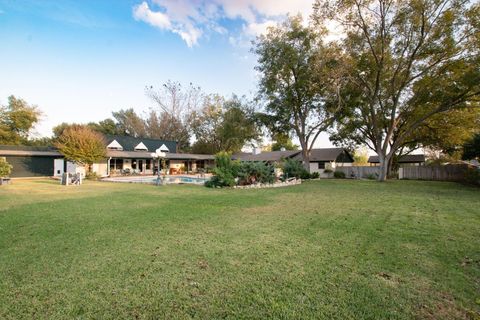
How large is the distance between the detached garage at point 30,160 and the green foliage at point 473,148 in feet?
109

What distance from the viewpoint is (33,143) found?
35062 mm

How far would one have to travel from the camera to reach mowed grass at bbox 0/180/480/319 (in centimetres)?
231

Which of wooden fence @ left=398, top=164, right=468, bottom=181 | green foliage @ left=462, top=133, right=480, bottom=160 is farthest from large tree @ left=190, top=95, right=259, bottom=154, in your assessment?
green foliage @ left=462, top=133, right=480, bottom=160

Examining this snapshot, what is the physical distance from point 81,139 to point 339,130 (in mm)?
25537

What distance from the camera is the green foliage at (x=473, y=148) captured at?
48.7 feet

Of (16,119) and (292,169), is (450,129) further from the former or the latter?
(16,119)

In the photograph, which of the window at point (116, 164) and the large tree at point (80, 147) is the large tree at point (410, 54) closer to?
the large tree at point (80, 147)

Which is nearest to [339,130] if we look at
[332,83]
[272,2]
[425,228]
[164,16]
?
[332,83]

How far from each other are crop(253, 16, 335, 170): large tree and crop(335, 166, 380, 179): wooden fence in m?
6.13

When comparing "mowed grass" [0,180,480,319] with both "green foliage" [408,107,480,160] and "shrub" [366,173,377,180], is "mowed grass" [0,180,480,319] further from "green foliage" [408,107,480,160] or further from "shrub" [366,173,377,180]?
"green foliage" [408,107,480,160]

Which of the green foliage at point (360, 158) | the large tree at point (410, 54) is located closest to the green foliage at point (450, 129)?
the large tree at point (410, 54)

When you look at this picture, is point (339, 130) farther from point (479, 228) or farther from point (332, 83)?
point (479, 228)

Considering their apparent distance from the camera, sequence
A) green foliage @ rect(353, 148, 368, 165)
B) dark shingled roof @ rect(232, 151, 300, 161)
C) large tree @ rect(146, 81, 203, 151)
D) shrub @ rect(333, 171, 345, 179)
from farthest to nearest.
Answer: green foliage @ rect(353, 148, 368, 165) → large tree @ rect(146, 81, 203, 151) → dark shingled roof @ rect(232, 151, 300, 161) → shrub @ rect(333, 171, 345, 179)

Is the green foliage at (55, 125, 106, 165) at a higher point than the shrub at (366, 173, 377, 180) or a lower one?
higher
